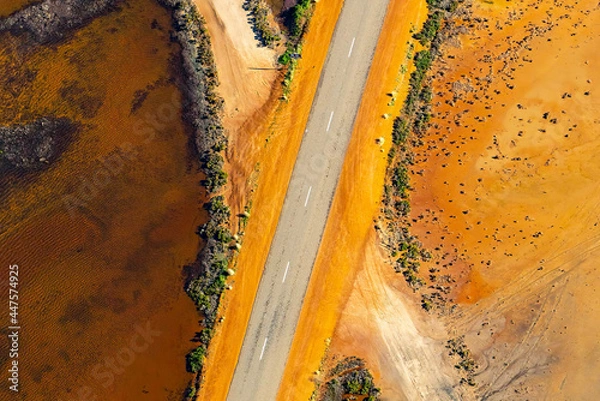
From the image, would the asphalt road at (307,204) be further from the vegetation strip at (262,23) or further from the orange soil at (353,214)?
the vegetation strip at (262,23)

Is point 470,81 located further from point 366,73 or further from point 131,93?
point 131,93

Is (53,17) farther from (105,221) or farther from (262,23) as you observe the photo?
(105,221)

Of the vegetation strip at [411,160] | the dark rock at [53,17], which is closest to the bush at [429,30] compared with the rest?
the vegetation strip at [411,160]

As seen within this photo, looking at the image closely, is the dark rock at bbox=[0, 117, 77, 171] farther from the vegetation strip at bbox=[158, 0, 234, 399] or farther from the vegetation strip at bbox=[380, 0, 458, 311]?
the vegetation strip at bbox=[380, 0, 458, 311]

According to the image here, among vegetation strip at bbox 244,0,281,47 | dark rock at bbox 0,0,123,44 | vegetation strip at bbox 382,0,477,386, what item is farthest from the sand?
dark rock at bbox 0,0,123,44

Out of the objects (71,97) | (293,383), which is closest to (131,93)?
(71,97)
